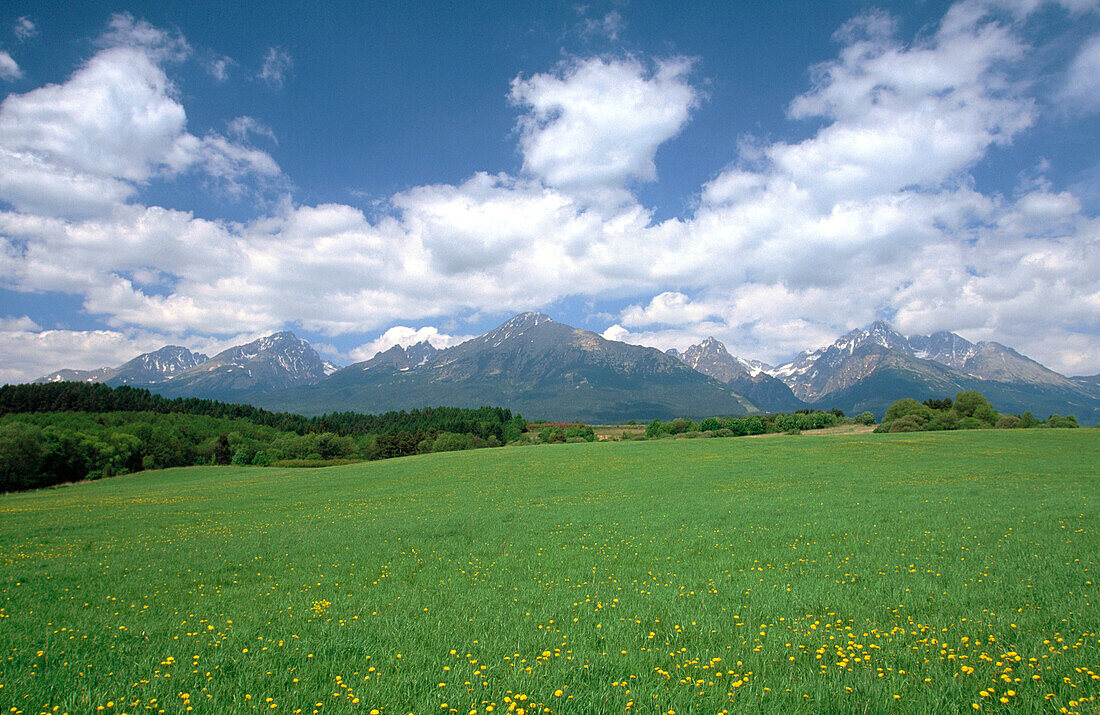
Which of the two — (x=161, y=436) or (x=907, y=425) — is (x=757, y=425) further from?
(x=161, y=436)

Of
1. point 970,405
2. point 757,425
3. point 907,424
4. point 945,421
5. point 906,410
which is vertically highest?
point 970,405

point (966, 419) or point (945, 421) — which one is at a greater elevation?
point (966, 419)

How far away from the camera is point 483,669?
7.76 meters

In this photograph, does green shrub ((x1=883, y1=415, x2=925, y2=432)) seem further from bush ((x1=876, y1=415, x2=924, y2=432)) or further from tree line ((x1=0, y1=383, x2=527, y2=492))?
tree line ((x1=0, y1=383, x2=527, y2=492))

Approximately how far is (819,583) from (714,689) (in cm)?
655

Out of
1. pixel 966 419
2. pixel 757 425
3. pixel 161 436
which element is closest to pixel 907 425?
pixel 966 419

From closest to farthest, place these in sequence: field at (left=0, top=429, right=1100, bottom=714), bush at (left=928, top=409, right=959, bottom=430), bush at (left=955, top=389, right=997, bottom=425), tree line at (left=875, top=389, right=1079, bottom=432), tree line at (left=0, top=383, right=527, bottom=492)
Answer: field at (left=0, top=429, right=1100, bottom=714) < tree line at (left=0, top=383, right=527, bottom=492) < tree line at (left=875, top=389, right=1079, bottom=432) < bush at (left=928, top=409, right=959, bottom=430) < bush at (left=955, top=389, right=997, bottom=425)

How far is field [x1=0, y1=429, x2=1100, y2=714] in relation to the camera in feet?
22.3

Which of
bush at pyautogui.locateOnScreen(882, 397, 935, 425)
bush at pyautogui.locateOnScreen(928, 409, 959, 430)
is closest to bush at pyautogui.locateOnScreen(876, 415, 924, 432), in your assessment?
bush at pyautogui.locateOnScreen(928, 409, 959, 430)

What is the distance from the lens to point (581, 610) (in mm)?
10797

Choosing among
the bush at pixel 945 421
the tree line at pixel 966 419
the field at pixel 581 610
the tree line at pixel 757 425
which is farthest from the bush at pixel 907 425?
the field at pixel 581 610

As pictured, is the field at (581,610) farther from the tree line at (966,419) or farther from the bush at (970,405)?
the bush at (970,405)

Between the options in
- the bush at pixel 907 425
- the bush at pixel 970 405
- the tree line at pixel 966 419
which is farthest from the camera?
the bush at pixel 970 405

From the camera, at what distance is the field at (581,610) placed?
680cm
